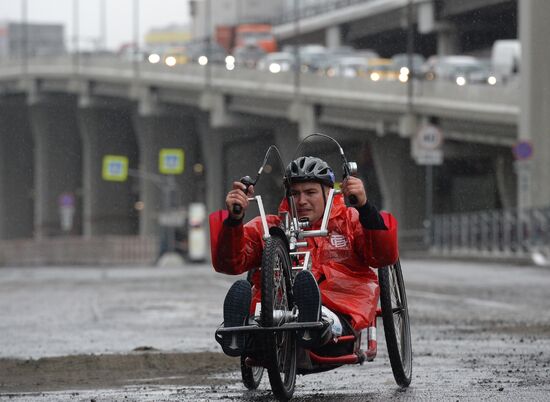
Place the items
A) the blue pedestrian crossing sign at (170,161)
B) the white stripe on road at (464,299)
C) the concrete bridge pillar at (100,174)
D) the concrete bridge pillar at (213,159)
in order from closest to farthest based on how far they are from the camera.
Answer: the white stripe on road at (464,299) → the blue pedestrian crossing sign at (170,161) → the concrete bridge pillar at (213,159) → the concrete bridge pillar at (100,174)

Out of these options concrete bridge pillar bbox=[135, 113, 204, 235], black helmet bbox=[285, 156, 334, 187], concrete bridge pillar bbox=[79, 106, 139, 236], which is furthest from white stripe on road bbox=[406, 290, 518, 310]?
concrete bridge pillar bbox=[79, 106, 139, 236]

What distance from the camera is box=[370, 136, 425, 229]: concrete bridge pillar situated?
210 feet

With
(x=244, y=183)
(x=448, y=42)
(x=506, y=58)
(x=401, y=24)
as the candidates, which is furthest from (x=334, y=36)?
(x=244, y=183)

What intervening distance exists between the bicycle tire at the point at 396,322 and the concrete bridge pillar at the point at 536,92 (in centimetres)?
3751

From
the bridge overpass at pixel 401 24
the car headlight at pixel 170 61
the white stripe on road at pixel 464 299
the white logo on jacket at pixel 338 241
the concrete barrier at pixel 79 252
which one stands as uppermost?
the bridge overpass at pixel 401 24

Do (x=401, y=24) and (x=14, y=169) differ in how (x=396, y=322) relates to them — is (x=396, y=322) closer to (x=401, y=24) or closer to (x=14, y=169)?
(x=401, y=24)

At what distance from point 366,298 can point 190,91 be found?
2737 inches

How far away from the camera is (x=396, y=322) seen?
8125mm

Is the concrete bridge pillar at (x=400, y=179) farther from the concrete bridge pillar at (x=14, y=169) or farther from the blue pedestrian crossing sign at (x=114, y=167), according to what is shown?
the concrete bridge pillar at (x=14, y=169)

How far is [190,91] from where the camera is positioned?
76.8 meters

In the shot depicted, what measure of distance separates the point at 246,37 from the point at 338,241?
94.6 m

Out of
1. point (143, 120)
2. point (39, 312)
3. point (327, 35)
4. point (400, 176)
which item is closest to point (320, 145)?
point (400, 176)

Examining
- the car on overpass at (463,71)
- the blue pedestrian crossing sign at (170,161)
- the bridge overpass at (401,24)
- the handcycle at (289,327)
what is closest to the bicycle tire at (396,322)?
the handcycle at (289,327)

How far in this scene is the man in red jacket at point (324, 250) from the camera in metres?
7.02
